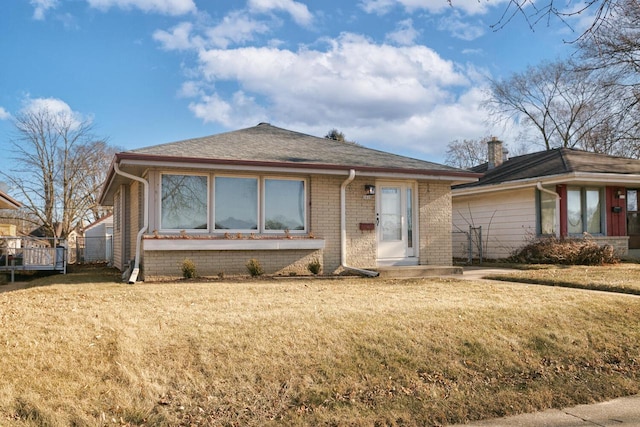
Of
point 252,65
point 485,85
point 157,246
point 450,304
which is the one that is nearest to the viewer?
point 450,304

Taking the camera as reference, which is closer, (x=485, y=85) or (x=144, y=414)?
(x=144, y=414)

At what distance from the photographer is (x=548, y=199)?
16.0 metres

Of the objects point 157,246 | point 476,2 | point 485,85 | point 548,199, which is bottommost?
point 157,246

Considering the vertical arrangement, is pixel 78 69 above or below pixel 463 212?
above

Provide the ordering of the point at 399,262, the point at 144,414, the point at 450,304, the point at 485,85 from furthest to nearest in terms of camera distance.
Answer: the point at 485,85 < the point at 399,262 < the point at 450,304 < the point at 144,414

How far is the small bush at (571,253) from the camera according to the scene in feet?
46.5

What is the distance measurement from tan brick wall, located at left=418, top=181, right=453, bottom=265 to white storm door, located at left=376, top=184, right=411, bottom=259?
410mm

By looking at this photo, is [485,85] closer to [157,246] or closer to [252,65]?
[252,65]

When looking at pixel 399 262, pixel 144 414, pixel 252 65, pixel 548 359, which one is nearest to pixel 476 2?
pixel 548 359

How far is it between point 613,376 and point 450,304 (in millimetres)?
2179

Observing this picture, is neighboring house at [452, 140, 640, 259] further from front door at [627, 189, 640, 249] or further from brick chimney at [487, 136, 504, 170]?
brick chimney at [487, 136, 504, 170]

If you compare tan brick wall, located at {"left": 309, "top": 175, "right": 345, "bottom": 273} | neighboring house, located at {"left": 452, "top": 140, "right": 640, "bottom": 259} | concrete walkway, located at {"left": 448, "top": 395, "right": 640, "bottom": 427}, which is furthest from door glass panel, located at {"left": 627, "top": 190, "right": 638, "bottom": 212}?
concrete walkway, located at {"left": 448, "top": 395, "right": 640, "bottom": 427}

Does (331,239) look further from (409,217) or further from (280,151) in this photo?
(280,151)

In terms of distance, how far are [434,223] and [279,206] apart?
4.05 m
